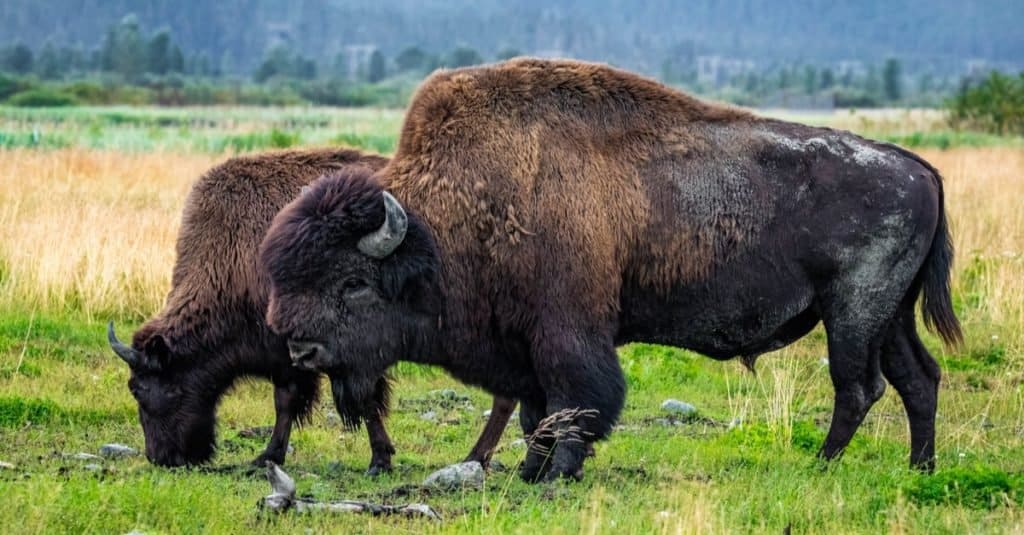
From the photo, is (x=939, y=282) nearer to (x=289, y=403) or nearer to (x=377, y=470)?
(x=377, y=470)

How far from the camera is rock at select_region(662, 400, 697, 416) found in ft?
33.9

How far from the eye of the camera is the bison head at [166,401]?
8.68 meters

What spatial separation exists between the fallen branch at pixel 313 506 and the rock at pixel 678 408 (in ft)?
12.7

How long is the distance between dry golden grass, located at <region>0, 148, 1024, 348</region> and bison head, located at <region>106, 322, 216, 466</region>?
4.01m

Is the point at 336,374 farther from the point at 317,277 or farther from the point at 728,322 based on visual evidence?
the point at 728,322

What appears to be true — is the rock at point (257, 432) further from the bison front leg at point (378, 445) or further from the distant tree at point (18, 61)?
the distant tree at point (18, 61)

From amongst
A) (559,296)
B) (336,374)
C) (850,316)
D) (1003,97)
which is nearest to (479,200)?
(559,296)

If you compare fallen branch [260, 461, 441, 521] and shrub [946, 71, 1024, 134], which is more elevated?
shrub [946, 71, 1024, 134]

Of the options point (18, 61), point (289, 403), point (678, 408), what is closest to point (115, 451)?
point (289, 403)

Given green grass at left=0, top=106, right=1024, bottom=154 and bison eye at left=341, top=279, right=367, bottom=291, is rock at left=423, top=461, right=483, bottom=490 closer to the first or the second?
bison eye at left=341, top=279, right=367, bottom=291

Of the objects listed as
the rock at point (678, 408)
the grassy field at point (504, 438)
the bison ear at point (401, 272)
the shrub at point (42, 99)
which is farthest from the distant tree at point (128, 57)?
the bison ear at point (401, 272)

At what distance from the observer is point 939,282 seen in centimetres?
839

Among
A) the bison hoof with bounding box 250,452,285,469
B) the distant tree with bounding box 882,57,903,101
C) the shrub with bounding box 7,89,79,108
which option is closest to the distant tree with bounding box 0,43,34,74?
the shrub with bounding box 7,89,79,108

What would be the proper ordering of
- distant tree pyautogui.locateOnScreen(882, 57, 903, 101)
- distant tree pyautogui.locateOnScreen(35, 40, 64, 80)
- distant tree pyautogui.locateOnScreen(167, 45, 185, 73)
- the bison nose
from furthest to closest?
distant tree pyautogui.locateOnScreen(167, 45, 185, 73) < distant tree pyautogui.locateOnScreen(882, 57, 903, 101) < distant tree pyautogui.locateOnScreen(35, 40, 64, 80) < the bison nose
